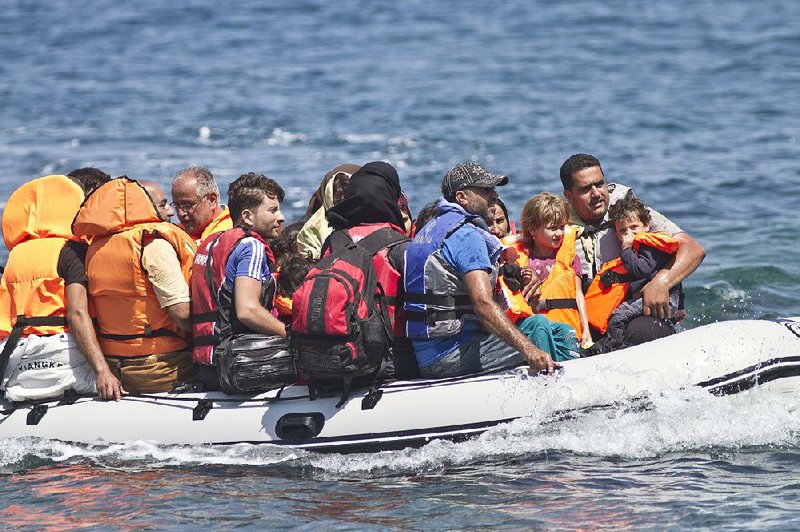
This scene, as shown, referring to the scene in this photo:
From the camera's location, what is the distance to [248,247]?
6957 millimetres

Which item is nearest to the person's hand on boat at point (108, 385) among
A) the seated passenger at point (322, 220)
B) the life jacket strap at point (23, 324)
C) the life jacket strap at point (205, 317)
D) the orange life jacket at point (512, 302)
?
the life jacket strap at point (23, 324)

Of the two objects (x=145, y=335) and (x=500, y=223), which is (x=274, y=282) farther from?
(x=500, y=223)

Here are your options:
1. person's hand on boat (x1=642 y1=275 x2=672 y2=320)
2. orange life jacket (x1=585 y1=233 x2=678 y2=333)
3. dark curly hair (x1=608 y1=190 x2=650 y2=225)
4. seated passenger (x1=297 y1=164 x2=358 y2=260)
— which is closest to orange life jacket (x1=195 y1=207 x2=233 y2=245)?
seated passenger (x1=297 y1=164 x2=358 y2=260)

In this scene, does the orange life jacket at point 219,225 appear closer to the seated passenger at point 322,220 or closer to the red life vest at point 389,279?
the seated passenger at point 322,220

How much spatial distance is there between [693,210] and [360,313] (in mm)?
8396

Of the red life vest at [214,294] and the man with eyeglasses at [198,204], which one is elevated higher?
the man with eyeglasses at [198,204]

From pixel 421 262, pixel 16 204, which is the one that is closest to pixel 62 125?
pixel 16 204

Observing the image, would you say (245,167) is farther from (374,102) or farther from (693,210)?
(693,210)

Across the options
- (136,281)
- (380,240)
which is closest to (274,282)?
(380,240)

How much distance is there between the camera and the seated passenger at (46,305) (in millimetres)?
7199

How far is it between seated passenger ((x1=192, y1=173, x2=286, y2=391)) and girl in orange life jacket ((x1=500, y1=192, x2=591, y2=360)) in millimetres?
1466

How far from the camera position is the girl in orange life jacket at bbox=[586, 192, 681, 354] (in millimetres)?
7645

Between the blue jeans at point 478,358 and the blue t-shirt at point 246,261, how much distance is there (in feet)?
3.78

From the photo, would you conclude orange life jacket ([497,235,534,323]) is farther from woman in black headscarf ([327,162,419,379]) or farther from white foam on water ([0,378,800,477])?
woman in black headscarf ([327,162,419,379])
